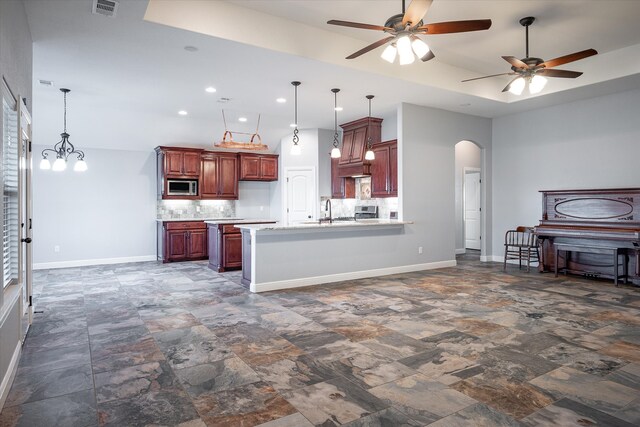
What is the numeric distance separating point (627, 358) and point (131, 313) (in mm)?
4708

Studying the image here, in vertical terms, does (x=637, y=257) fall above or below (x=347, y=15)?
below

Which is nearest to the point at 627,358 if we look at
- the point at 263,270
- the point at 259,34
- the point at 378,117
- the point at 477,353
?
the point at 477,353

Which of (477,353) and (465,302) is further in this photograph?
(465,302)

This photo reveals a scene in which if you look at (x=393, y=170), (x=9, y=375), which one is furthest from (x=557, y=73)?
(x=9, y=375)

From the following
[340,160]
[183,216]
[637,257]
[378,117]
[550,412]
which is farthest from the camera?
[183,216]

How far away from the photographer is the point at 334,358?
10.2 feet

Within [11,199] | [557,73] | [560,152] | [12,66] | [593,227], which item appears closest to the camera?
[12,66]

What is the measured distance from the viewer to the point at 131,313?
4.47m

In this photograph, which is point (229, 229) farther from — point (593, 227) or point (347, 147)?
point (593, 227)

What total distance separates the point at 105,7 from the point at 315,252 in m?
3.92

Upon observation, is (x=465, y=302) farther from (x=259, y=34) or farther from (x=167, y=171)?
(x=167, y=171)

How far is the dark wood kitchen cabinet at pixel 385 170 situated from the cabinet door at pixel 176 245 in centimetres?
415

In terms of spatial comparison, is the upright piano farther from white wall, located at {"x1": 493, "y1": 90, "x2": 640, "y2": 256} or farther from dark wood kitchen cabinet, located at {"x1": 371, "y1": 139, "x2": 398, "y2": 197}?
dark wood kitchen cabinet, located at {"x1": 371, "y1": 139, "x2": 398, "y2": 197}

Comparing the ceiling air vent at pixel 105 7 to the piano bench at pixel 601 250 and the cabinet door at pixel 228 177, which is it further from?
the piano bench at pixel 601 250
